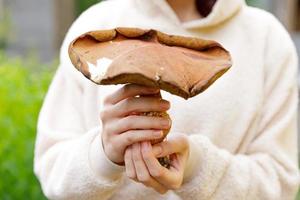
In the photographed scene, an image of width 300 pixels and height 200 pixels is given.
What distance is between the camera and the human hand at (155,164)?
129cm

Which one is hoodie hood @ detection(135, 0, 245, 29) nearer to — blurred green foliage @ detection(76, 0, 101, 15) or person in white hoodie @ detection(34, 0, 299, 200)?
person in white hoodie @ detection(34, 0, 299, 200)

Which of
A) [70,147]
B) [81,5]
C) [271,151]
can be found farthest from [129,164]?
[81,5]

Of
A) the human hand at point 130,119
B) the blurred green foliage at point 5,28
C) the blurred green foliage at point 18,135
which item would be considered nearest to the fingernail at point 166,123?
the human hand at point 130,119

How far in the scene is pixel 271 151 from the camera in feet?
5.54

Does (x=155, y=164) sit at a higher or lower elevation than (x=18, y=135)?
higher

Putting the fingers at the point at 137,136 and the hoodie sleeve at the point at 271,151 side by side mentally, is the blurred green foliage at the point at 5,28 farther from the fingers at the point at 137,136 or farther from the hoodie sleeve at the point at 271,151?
the fingers at the point at 137,136

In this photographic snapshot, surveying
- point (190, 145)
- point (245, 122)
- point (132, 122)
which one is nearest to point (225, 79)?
point (245, 122)

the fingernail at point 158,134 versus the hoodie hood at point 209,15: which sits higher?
the fingernail at point 158,134

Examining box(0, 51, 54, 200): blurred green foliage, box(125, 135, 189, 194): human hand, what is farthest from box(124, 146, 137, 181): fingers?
box(0, 51, 54, 200): blurred green foliage

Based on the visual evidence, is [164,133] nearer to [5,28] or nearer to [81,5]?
[81,5]

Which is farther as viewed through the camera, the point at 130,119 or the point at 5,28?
the point at 5,28

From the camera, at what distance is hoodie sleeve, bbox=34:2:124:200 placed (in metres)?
1.51

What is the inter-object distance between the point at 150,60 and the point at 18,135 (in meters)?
1.42

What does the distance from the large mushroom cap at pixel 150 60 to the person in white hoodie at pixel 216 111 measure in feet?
1.00
